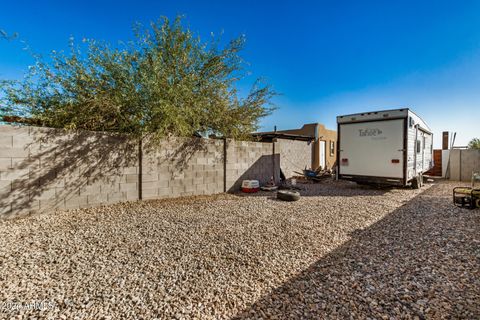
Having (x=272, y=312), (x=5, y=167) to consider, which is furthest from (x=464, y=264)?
(x=5, y=167)

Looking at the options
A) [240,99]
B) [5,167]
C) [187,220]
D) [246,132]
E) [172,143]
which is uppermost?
[240,99]

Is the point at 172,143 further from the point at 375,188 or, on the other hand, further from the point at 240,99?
the point at 375,188

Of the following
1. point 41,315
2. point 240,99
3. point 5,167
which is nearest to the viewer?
point 41,315

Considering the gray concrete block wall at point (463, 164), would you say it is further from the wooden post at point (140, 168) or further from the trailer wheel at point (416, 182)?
the wooden post at point (140, 168)

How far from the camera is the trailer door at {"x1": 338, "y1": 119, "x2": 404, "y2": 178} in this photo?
7.28 meters

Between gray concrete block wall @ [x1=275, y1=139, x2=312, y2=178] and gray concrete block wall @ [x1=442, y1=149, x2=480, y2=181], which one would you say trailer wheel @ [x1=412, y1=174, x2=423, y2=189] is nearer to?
gray concrete block wall @ [x1=442, y1=149, x2=480, y2=181]

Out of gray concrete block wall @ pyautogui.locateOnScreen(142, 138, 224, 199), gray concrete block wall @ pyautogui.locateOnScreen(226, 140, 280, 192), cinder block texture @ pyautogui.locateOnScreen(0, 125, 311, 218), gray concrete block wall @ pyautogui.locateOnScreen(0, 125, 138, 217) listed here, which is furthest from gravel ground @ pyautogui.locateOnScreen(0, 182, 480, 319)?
gray concrete block wall @ pyautogui.locateOnScreen(226, 140, 280, 192)

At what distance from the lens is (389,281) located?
2344 mm

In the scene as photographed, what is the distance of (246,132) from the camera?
27.9 ft

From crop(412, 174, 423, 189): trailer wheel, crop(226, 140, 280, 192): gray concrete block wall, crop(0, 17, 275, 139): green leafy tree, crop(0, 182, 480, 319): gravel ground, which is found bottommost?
crop(0, 182, 480, 319): gravel ground

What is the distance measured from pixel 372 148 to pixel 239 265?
715cm

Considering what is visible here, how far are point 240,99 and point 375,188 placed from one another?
6.58 meters

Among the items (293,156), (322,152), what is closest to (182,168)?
(293,156)

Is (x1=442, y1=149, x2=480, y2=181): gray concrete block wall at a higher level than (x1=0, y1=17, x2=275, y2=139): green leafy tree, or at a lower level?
lower
